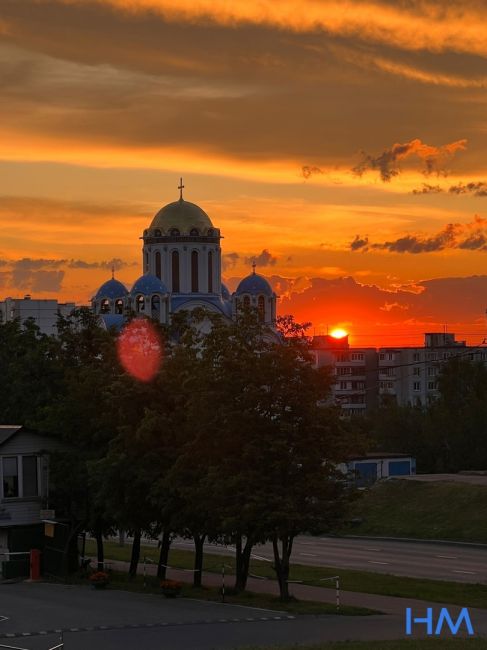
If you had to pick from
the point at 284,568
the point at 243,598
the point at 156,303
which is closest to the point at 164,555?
the point at 243,598

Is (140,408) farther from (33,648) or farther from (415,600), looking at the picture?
(33,648)

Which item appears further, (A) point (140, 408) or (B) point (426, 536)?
(B) point (426, 536)

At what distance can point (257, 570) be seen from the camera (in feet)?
162

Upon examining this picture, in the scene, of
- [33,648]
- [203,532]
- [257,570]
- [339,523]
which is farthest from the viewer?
[257,570]

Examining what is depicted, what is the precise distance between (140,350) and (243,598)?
420 inches

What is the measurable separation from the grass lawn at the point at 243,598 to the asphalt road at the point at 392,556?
39.6ft

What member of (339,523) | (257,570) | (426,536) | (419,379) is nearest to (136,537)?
(257,570)

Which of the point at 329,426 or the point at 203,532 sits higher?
the point at 329,426

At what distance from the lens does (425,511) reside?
2859 inches

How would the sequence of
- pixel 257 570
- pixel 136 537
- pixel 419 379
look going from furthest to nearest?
pixel 419 379 → pixel 257 570 → pixel 136 537

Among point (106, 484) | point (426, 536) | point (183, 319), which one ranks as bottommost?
point (426, 536)

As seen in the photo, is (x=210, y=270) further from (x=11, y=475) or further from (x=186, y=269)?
(x=11, y=475)

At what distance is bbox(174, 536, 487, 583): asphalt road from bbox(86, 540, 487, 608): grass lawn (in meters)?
2.93

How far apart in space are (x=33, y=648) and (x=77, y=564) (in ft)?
60.2
